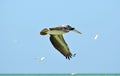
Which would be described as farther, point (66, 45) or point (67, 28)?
point (66, 45)

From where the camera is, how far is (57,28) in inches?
63.6

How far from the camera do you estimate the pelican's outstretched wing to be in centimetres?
169

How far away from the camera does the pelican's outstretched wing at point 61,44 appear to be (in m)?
1.69

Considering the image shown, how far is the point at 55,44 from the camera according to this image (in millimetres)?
1677

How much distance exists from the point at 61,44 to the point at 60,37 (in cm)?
3

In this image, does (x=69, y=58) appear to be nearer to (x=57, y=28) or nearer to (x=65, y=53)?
(x=65, y=53)

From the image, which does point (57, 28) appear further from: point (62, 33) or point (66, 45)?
point (66, 45)

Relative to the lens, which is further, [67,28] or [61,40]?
[61,40]

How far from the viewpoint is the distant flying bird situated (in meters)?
1.62

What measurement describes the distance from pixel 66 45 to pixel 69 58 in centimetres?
5

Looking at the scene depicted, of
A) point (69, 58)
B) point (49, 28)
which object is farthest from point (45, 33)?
point (69, 58)

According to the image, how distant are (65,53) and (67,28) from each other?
0.40 ft

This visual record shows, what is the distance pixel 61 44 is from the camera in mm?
1720

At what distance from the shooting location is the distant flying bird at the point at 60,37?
1.62m
